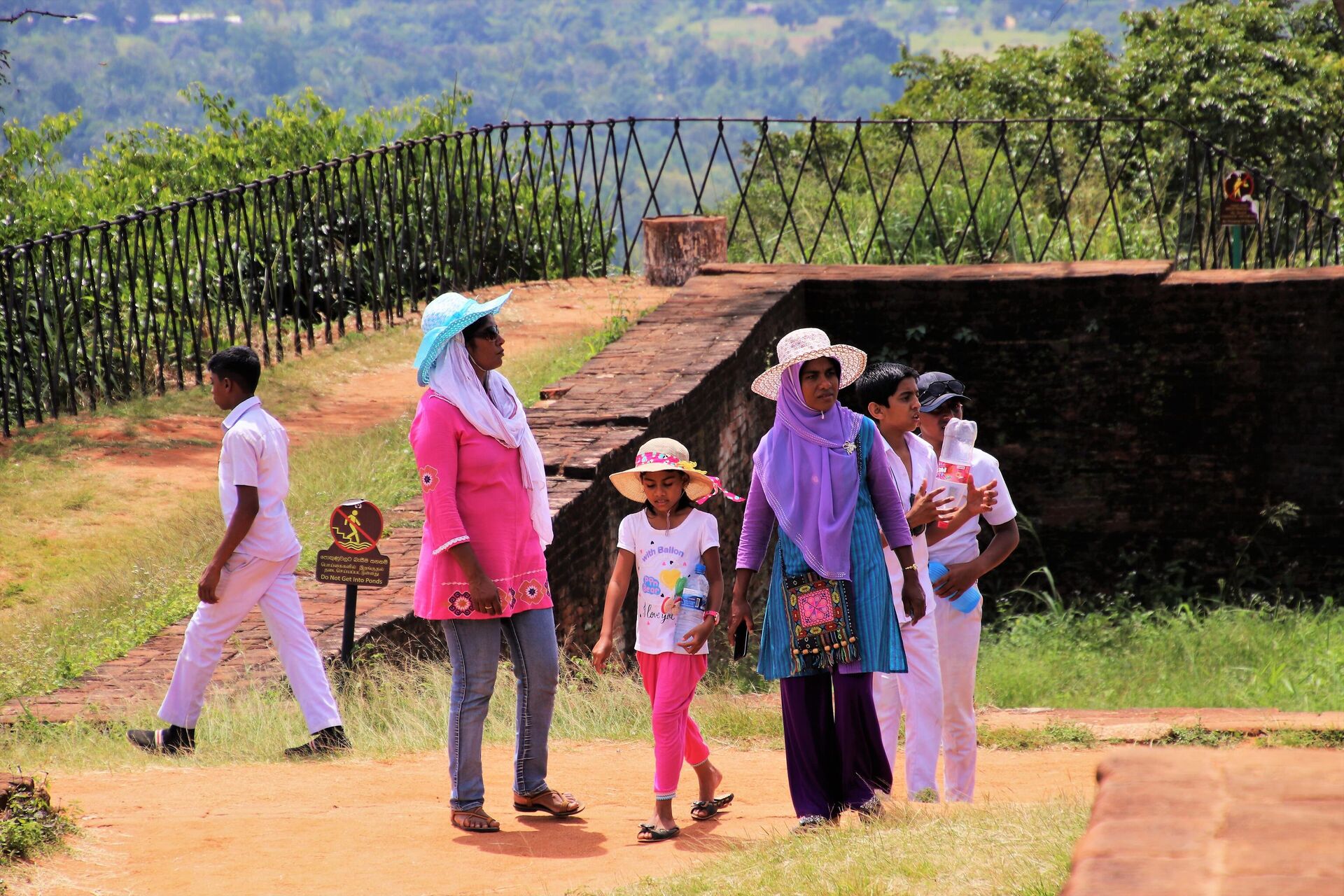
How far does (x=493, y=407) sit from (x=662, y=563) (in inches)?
27.8

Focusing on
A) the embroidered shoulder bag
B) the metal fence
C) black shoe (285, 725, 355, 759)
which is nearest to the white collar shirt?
black shoe (285, 725, 355, 759)

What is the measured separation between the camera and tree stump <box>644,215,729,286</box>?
42.5ft

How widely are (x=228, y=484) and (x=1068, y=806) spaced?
325 centimetres

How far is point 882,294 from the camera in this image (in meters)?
10.7

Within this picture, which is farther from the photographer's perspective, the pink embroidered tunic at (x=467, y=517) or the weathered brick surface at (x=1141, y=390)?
the weathered brick surface at (x=1141, y=390)

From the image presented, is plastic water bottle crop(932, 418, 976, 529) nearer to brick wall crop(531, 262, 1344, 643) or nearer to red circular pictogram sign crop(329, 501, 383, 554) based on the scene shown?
red circular pictogram sign crop(329, 501, 383, 554)

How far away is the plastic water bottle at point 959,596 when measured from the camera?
510cm

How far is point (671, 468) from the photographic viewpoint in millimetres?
4660

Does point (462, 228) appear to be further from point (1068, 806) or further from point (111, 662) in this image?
point (1068, 806)

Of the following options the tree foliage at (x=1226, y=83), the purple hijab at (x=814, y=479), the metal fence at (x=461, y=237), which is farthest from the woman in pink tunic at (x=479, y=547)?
the tree foliage at (x=1226, y=83)

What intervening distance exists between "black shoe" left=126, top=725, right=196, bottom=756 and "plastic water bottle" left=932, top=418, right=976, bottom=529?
112 inches

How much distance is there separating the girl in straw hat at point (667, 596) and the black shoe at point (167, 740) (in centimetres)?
177

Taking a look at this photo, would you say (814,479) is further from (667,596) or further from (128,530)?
(128,530)

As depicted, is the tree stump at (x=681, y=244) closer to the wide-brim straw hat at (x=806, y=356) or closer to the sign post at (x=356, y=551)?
the sign post at (x=356, y=551)
